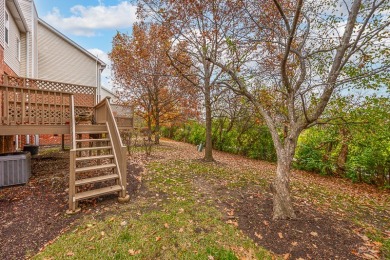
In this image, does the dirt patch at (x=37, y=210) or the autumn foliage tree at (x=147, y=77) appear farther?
the autumn foliage tree at (x=147, y=77)

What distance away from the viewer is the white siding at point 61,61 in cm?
1309

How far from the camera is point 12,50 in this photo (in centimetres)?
955

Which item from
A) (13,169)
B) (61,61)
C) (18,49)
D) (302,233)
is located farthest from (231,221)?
(61,61)

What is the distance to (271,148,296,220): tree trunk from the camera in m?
4.00

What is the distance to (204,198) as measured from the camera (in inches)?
196

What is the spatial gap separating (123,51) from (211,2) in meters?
7.79

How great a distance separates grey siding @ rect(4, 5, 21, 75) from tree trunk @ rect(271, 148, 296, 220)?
1164cm

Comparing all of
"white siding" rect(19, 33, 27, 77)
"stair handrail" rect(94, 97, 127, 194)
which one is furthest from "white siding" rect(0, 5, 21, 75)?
"stair handrail" rect(94, 97, 127, 194)

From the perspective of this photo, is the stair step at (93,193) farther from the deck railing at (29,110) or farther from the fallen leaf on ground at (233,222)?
the deck railing at (29,110)

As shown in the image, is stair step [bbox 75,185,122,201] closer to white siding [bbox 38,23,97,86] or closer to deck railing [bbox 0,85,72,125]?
deck railing [bbox 0,85,72,125]

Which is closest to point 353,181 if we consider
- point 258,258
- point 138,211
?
point 258,258

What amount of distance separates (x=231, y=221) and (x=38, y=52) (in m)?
16.0

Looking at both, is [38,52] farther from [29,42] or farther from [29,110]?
[29,110]

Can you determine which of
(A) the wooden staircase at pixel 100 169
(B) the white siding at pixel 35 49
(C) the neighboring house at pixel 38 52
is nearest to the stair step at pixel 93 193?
(A) the wooden staircase at pixel 100 169
